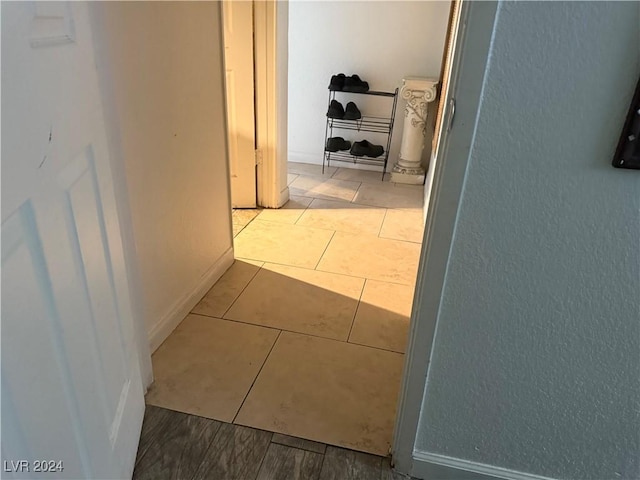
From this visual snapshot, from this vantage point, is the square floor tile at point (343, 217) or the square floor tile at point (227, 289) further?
the square floor tile at point (343, 217)

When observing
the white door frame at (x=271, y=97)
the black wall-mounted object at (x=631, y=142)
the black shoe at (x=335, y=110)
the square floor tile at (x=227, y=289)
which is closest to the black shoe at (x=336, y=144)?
the black shoe at (x=335, y=110)

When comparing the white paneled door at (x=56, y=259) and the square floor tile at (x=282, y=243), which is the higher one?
the white paneled door at (x=56, y=259)

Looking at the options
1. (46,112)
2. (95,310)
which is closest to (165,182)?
(95,310)

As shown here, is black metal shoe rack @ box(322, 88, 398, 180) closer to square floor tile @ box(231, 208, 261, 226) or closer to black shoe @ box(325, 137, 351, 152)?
black shoe @ box(325, 137, 351, 152)

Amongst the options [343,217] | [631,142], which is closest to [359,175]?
[343,217]

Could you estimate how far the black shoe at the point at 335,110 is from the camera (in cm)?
377

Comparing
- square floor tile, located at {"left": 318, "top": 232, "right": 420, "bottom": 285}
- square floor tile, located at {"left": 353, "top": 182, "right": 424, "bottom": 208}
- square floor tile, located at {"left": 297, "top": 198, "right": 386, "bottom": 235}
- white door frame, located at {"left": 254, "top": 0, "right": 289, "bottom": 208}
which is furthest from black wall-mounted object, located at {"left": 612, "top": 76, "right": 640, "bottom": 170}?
Result: square floor tile, located at {"left": 353, "top": 182, "right": 424, "bottom": 208}

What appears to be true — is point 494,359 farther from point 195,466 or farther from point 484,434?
point 195,466

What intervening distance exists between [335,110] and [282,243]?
1590 millimetres

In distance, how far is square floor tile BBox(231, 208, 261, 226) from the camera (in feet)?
9.60

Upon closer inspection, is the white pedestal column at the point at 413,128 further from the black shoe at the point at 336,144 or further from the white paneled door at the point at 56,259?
the white paneled door at the point at 56,259

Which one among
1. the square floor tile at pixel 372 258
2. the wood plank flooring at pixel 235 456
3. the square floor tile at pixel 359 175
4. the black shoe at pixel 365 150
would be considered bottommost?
the square floor tile at pixel 359 175

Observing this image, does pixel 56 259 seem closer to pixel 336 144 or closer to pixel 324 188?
pixel 324 188

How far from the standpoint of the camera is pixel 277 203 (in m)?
3.11
